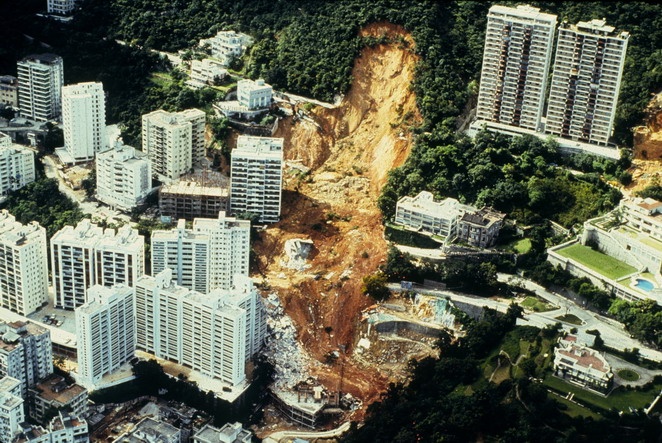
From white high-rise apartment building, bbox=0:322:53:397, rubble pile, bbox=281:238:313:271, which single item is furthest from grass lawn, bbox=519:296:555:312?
white high-rise apartment building, bbox=0:322:53:397

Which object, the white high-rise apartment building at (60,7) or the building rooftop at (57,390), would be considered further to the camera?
the white high-rise apartment building at (60,7)

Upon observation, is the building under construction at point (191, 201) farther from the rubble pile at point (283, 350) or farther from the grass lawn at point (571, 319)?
the grass lawn at point (571, 319)

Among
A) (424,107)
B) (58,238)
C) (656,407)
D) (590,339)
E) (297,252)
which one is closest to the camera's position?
(656,407)

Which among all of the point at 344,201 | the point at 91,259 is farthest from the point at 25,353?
the point at 344,201

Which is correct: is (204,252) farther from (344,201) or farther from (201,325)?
(344,201)

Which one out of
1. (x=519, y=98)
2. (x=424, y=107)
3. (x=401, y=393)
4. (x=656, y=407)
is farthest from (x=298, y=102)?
(x=656, y=407)

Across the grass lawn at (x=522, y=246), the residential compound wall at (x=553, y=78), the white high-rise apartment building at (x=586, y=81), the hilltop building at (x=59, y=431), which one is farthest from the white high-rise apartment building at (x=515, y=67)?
the hilltop building at (x=59, y=431)

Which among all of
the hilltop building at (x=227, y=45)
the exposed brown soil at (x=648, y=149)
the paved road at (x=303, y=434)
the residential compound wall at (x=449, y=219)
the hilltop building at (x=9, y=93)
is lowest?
the paved road at (x=303, y=434)

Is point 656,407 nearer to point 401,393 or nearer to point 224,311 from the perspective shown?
point 401,393
